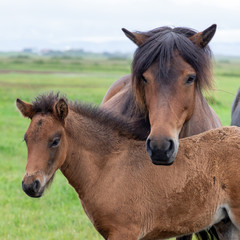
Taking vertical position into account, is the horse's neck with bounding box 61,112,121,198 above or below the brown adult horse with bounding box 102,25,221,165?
below

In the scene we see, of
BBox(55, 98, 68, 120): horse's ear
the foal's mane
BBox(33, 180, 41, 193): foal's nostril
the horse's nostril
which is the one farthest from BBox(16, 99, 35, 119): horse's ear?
the horse's nostril

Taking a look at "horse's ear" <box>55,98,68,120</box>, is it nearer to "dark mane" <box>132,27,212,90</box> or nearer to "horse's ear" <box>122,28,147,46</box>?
"dark mane" <box>132,27,212,90</box>

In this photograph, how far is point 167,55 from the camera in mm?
4230

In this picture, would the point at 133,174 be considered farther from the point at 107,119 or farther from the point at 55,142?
the point at 55,142

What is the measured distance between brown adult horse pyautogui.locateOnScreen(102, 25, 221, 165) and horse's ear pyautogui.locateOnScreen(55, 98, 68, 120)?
2.30 ft

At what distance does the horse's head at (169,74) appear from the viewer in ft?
13.3

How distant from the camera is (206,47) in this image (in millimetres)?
4594

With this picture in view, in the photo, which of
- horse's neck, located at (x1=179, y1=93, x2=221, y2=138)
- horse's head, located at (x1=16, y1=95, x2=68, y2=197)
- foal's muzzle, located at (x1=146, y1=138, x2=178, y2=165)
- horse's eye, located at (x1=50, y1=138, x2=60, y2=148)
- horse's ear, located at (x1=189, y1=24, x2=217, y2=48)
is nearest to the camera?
foal's muzzle, located at (x1=146, y1=138, x2=178, y2=165)

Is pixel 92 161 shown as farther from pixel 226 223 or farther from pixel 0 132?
pixel 0 132

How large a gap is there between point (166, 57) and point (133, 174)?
1.03 meters

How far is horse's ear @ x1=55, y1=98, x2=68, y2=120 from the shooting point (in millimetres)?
4059

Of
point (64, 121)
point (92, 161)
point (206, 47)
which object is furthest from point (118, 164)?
point (206, 47)

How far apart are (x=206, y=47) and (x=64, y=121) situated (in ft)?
4.88

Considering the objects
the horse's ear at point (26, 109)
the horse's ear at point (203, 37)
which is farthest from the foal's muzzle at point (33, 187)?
the horse's ear at point (203, 37)
